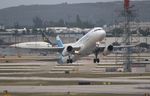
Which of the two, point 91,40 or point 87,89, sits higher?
point 91,40

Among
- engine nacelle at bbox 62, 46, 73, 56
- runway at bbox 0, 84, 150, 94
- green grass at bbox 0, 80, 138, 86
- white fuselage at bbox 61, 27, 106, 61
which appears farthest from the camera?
engine nacelle at bbox 62, 46, 73, 56

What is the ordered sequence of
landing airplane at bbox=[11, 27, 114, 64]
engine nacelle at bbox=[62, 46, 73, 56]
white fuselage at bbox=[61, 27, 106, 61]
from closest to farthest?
white fuselage at bbox=[61, 27, 106, 61] < landing airplane at bbox=[11, 27, 114, 64] < engine nacelle at bbox=[62, 46, 73, 56]

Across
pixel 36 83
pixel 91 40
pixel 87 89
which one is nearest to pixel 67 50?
pixel 91 40

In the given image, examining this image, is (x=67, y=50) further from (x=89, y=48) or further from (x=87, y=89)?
(x=87, y=89)

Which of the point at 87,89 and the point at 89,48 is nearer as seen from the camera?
the point at 87,89

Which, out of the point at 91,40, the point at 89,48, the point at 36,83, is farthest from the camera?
the point at 89,48

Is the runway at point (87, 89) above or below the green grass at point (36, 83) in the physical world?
below

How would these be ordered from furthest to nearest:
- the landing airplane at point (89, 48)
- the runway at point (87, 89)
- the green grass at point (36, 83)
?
the landing airplane at point (89, 48), the green grass at point (36, 83), the runway at point (87, 89)

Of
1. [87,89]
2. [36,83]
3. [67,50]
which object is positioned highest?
[67,50]

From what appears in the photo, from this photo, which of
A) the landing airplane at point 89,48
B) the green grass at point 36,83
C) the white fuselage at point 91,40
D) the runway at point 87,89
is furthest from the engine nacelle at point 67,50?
the runway at point 87,89

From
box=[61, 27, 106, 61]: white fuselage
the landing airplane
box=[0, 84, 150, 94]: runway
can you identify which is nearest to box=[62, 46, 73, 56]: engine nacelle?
the landing airplane

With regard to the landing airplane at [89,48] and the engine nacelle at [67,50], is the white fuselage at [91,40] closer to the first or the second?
the landing airplane at [89,48]

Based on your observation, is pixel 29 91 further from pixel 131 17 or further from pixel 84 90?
pixel 131 17

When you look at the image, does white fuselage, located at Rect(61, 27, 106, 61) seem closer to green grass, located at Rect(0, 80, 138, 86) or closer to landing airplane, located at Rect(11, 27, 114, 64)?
landing airplane, located at Rect(11, 27, 114, 64)
